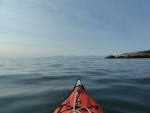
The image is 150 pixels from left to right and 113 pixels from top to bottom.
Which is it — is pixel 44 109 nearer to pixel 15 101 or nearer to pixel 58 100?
pixel 58 100

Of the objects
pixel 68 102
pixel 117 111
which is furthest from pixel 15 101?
pixel 117 111

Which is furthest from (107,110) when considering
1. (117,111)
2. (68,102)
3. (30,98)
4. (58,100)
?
(30,98)

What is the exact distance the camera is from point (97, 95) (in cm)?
888

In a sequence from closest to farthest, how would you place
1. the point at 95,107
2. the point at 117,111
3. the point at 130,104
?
the point at 95,107
the point at 117,111
the point at 130,104

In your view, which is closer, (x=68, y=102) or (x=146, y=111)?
(x=68, y=102)

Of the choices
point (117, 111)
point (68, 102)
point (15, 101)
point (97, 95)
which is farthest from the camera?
point (97, 95)

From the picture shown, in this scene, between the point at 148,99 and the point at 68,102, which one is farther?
the point at 148,99

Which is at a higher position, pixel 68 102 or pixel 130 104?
pixel 68 102

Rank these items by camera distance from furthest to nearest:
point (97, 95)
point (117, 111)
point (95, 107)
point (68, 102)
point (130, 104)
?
point (97, 95) → point (130, 104) → point (117, 111) → point (68, 102) → point (95, 107)

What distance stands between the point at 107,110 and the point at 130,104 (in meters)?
1.43

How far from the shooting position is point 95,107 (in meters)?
5.19

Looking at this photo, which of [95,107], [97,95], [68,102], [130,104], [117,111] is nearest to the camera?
[95,107]

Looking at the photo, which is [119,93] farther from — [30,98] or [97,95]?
[30,98]

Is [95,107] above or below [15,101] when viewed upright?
above
